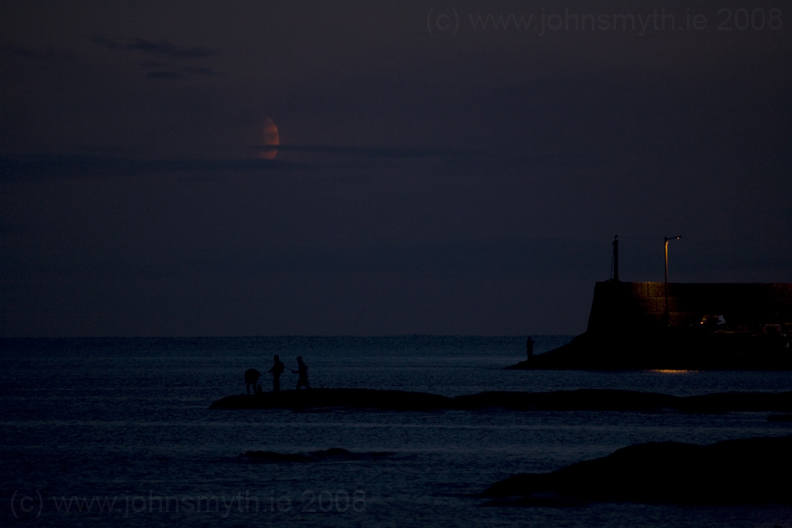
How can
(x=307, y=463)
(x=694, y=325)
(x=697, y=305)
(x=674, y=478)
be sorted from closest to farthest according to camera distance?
(x=674, y=478) → (x=307, y=463) → (x=694, y=325) → (x=697, y=305)

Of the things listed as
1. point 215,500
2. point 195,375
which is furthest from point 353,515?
point 195,375

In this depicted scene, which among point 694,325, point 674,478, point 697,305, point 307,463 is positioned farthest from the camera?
point 697,305

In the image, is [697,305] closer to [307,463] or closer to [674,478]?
[307,463]

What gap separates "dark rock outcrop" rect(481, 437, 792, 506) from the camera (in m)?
23.7

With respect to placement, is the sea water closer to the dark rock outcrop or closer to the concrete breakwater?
the dark rock outcrop

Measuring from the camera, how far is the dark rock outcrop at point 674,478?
77.7 ft

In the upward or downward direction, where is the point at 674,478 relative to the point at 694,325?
downward

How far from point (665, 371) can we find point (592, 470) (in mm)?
68765

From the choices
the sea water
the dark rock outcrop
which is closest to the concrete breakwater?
the sea water

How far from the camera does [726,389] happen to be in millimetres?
67062

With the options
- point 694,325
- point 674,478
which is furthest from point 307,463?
point 694,325

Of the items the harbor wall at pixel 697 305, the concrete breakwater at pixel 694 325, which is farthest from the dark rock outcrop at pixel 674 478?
the harbor wall at pixel 697 305

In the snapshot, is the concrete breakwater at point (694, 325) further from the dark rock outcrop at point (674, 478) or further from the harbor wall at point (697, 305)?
the dark rock outcrop at point (674, 478)

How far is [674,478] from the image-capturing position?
78.8 ft
